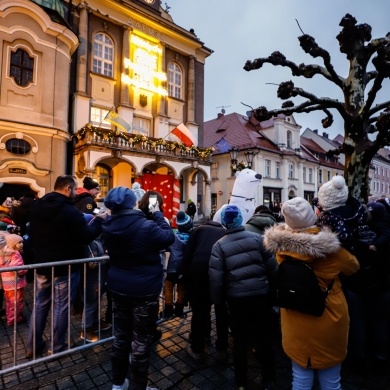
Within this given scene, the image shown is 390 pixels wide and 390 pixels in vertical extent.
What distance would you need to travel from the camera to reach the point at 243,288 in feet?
9.23

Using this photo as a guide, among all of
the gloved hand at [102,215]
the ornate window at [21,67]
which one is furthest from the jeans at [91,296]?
the ornate window at [21,67]

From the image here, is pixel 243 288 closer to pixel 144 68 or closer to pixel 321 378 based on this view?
pixel 321 378

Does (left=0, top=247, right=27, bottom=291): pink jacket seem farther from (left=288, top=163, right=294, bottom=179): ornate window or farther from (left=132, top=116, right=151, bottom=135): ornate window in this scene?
(left=288, top=163, right=294, bottom=179): ornate window

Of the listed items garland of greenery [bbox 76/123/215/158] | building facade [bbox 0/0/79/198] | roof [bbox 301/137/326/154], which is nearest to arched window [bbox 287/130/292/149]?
roof [bbox 301/137/326/154]

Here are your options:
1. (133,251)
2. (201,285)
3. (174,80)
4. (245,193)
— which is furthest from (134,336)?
(174,80)

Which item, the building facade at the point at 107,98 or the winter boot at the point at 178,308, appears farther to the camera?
the building facade at the point at 107,98

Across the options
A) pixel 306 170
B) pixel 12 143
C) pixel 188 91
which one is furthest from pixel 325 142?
pixel 12 143

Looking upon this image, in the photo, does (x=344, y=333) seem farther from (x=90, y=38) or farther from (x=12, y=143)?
(x=90, y=38)

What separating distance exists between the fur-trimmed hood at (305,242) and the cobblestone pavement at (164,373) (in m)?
1.69

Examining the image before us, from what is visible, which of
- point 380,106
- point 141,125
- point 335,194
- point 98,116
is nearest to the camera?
point 335,194

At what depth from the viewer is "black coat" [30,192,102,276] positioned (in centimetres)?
338

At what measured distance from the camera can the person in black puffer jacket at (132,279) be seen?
102 inches

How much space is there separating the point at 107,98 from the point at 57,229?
16646mm

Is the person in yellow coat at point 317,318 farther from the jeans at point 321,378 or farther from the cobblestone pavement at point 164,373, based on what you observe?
the cobblestone pavement at point 164,373
